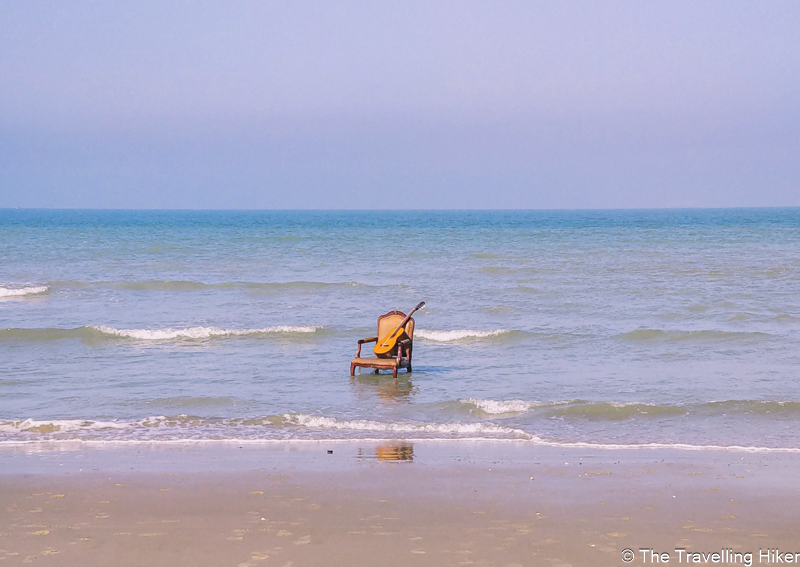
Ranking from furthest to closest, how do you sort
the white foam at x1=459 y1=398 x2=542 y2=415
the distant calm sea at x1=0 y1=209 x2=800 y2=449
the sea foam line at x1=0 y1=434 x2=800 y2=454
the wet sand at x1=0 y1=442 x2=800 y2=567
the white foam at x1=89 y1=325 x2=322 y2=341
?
the white foam at x1=89 y1=325 x2=322 y2=341, the white foam at x1=459 y1=398 x2=542 y2=415, the distant calm sea at x1=0 y1=209 x2=800 y2=449, the sea foam line at x1=0 y1=434 x2=800 y2=454, the wet sand at x1=0 y1=442 x2=800 y2=567

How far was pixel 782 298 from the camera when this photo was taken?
71.2ft

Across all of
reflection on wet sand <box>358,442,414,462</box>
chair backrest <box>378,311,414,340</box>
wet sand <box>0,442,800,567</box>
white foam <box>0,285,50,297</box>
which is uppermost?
chair backrest <box>378,311,414,340</box>

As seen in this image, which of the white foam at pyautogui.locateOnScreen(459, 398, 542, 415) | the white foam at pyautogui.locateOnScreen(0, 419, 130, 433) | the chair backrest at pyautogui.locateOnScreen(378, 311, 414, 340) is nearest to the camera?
the white foam at pyautogui.locateOnScreen(0, 419, 130, 433)

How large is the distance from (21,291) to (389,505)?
68.3 ft

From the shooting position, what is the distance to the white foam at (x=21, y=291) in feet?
79.1

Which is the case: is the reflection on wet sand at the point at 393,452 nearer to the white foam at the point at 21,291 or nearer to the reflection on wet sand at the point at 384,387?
the reflection on wet sand at the point at 384,387

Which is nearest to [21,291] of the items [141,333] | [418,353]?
[141,333]

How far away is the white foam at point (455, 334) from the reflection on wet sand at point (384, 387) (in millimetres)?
3652

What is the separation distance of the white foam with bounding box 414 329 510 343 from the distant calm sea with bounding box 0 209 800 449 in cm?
4

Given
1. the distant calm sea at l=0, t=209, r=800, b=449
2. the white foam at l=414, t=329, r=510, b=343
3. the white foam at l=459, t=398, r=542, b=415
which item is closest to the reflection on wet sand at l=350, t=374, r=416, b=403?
the distant calm sea at l=0, t=209, r=800, b=449

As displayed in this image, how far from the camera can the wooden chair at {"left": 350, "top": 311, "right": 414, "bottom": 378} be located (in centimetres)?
1348

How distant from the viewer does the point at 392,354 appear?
45.1 ft

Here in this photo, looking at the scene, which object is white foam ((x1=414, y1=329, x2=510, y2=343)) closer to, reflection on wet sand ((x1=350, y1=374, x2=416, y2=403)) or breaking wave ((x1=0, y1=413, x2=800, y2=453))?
reflection on wet sand ((x1=350, y1=374, x2=416, y2=403))

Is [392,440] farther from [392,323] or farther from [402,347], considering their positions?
→ [392,323]
